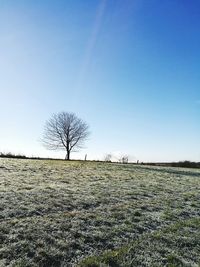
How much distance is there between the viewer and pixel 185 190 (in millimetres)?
21734

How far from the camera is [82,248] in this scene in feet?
27.9

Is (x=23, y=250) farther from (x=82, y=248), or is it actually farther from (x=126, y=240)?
(x=126, y=240)

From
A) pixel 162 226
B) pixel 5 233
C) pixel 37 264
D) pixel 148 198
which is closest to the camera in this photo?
pixel 37 264

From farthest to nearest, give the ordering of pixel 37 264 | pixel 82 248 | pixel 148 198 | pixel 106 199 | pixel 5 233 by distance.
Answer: pixel 148 198 → pixel 106 199 → pixel 5 233 → pixel 82 248 → pixel 37 264

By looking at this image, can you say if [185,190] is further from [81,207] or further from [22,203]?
[22,203]

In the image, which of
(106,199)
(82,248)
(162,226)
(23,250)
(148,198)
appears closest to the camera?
(23,250)

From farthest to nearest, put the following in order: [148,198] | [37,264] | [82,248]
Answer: [148,198], [82,248], [37,264]

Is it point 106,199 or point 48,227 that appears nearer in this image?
point 48,227

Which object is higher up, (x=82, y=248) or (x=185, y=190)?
(x=185, y=190)

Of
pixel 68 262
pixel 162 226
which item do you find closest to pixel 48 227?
pixel 68 262

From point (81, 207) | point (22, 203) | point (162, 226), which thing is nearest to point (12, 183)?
point (22, 203)

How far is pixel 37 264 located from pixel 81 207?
6.12 m

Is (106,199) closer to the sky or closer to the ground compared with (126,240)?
closer to the sky

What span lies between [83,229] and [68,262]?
2707 mm
